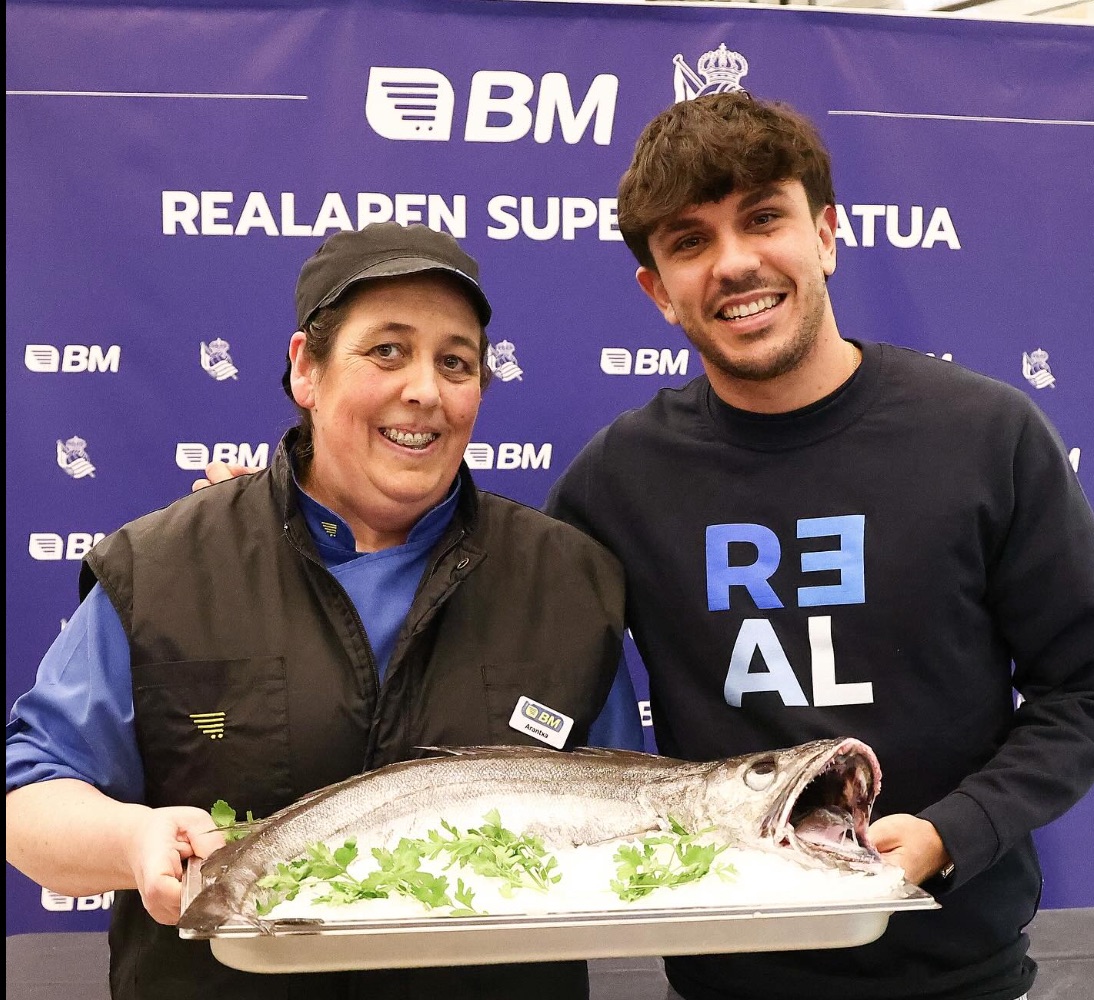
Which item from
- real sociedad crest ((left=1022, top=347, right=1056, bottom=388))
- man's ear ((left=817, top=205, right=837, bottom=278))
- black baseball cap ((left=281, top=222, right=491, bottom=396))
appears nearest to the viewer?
black baseball cap ((left=281, top=222, right=491, bottom=396))

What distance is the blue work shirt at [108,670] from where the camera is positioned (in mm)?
1947

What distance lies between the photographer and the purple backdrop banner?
3422mm

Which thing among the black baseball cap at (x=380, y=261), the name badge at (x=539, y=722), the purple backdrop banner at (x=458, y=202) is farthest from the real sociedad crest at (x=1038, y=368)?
the name badge at (x=539, y=722)

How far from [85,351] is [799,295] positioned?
2162 mm

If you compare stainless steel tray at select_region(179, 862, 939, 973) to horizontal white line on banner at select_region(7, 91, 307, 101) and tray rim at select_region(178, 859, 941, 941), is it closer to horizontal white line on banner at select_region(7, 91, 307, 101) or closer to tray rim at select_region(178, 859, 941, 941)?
tray rim at select_region(178, 859, 941, 941)

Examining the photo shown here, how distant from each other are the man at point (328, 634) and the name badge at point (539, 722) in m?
0.01

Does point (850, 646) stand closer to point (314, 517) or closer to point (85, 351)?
point (314, 517)

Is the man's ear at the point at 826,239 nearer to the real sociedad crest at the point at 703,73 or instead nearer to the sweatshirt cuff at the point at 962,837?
the sweatshirt cuff at the point at 962,837

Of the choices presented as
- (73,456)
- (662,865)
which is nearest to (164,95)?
(73,456)

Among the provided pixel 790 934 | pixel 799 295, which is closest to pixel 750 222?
pixel 799 295

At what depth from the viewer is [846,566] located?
2.16 meters

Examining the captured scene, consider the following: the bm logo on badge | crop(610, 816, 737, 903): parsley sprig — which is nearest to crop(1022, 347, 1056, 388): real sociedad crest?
the bm logo on badge

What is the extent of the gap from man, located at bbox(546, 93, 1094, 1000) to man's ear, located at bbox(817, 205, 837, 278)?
28 millimetres

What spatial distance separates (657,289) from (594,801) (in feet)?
3.36
